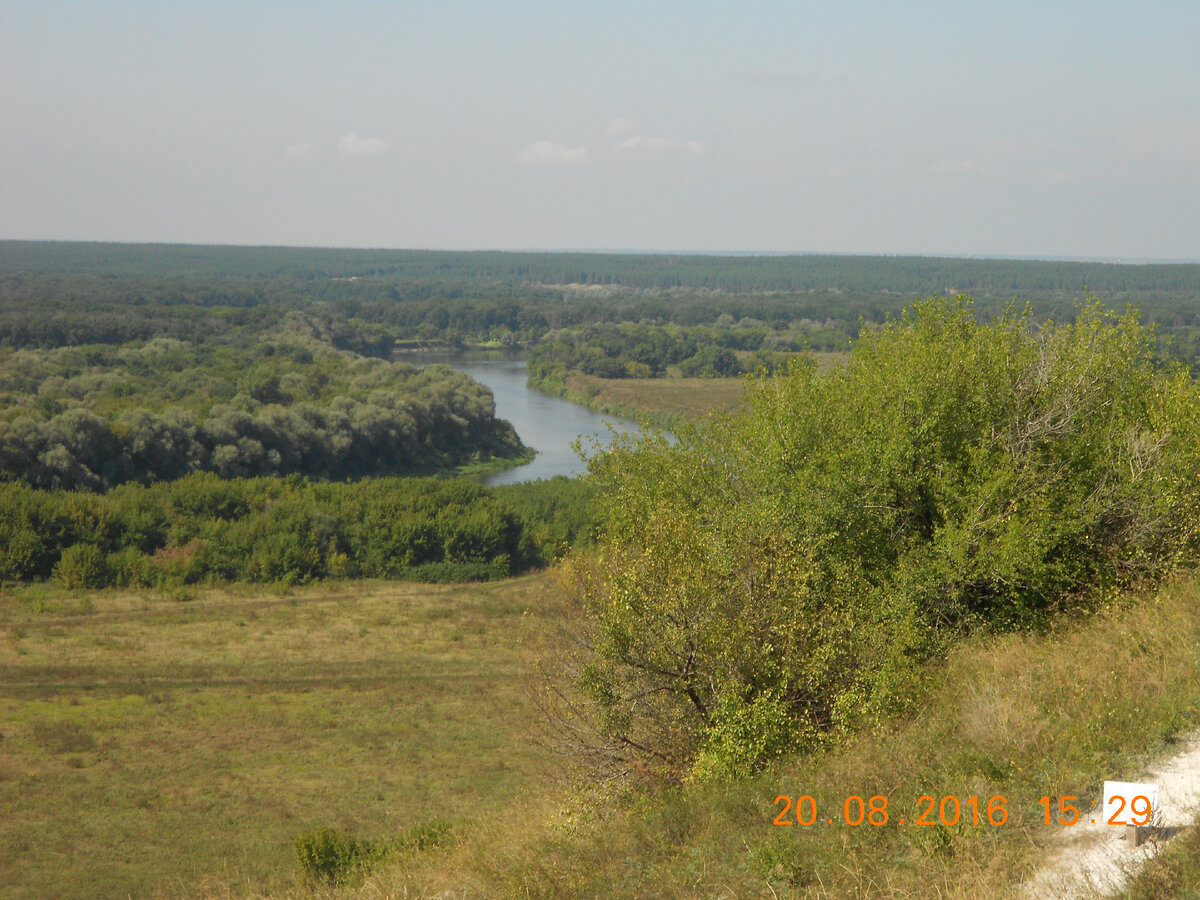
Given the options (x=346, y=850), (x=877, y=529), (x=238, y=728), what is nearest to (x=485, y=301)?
(x=238, y=728)

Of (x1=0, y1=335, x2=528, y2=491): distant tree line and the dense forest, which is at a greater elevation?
the dense forest

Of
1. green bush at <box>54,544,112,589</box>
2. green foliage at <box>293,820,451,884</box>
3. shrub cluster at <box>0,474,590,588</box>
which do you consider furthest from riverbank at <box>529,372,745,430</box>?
green foliage at <box>293,820,451,884</box>

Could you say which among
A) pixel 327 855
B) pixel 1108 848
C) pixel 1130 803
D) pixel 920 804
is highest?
pixel 1130 803

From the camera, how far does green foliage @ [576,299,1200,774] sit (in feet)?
24.2

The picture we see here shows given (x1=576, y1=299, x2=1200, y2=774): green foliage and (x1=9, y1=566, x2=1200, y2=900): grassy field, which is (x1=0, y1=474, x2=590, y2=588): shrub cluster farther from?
(x1=576, y1=299, x2=1200, y2=774): green foliage

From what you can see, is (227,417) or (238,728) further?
(227,417)

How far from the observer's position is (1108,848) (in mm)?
4895

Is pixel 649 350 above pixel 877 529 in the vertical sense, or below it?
below

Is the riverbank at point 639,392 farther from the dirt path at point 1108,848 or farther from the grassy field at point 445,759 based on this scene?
the dirt path at point 1108,848

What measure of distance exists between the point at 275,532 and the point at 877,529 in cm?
2810

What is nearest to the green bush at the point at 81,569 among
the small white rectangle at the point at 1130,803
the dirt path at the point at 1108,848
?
the dirt path at the point at 1108,848
